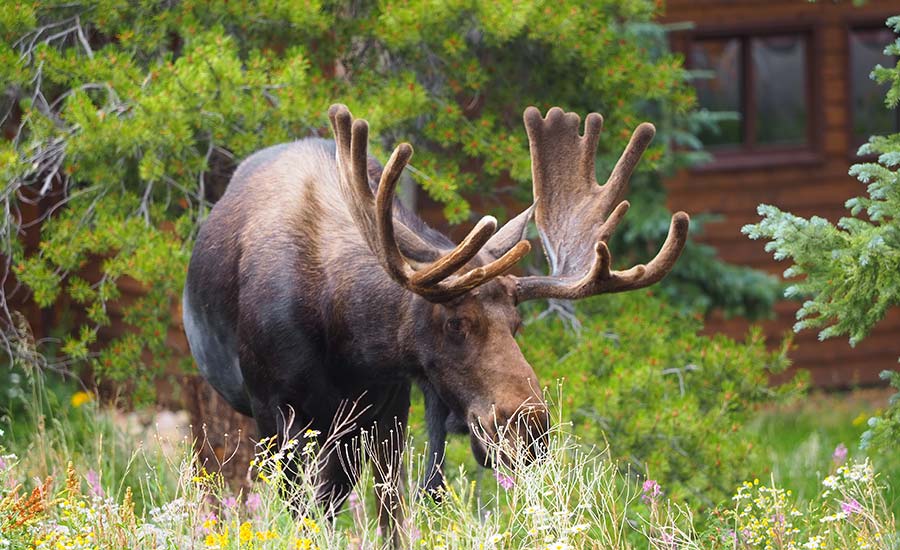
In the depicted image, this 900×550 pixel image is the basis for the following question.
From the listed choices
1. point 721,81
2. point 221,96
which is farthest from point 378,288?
point 721,81

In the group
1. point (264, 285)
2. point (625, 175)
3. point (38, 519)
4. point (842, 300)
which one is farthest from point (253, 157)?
point (842, 300)

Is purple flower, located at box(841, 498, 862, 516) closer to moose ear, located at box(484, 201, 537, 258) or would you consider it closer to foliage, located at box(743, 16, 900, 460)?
foliage, located at box(743, 16, 900, 460)

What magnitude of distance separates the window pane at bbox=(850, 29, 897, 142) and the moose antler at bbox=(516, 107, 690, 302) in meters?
7.51

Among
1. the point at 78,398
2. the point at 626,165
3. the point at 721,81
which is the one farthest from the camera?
the point at 721,81

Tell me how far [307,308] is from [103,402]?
424cm

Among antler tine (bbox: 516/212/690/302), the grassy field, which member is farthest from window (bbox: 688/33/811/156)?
antler tine (bbox: 516/212/690/302)

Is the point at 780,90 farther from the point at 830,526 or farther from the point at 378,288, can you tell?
the point at 378,288

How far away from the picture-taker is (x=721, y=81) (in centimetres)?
1195

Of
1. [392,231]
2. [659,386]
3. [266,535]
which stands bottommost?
[659,386]

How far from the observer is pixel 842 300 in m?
4.86

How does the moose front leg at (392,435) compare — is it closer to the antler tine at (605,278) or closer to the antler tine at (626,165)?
the antler tine at (605,278)

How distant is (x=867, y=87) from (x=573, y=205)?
8.01m

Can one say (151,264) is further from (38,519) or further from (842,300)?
(842,300)

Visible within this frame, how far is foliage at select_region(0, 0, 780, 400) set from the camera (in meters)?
6.39
